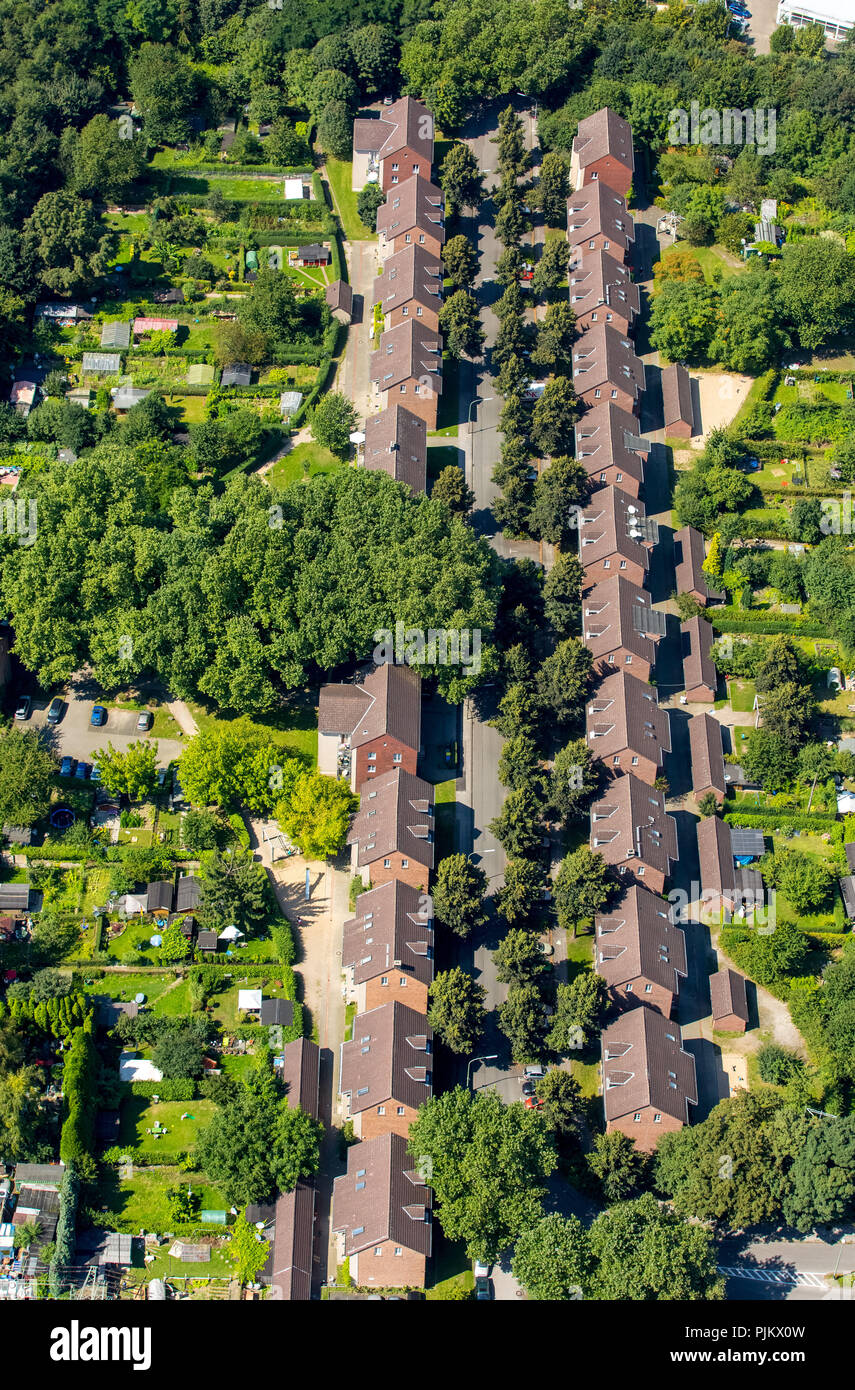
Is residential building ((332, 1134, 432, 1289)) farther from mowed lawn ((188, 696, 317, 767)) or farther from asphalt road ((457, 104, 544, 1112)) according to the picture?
mowed lawn ((188, 696, 317, 767))

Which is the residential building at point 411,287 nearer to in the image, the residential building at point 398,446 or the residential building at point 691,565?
the residential building at point 398,446

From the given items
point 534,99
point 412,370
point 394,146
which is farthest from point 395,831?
point 534,99

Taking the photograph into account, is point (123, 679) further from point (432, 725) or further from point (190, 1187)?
point (190, 1187)

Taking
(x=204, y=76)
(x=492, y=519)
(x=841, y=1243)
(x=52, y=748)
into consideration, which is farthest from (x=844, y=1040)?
(x=204, y=76)

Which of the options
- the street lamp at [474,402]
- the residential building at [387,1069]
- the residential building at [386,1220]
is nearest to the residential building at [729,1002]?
the residential building at [387,1069]

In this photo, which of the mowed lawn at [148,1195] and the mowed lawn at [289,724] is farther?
the mowed lawn at [289,724]

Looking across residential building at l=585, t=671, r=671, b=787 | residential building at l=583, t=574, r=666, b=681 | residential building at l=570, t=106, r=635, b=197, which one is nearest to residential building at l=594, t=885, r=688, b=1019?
residential building at l=585, t=671, r=671, b=787
